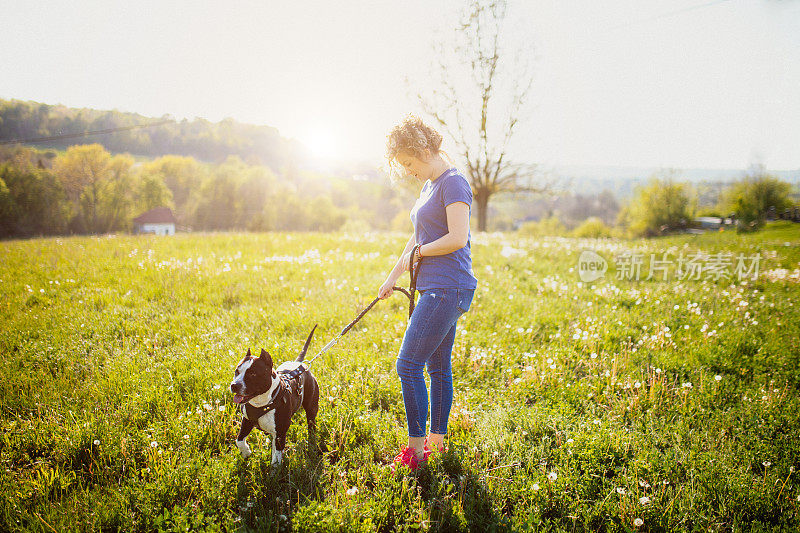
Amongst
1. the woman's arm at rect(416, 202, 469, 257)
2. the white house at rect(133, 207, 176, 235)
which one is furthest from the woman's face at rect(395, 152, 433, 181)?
the white house at rect(133, 207, 176, 235)

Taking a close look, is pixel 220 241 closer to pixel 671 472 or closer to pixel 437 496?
pixel 437 496

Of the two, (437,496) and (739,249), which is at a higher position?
(739,249)

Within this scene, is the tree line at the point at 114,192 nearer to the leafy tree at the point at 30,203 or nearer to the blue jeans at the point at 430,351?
the leafy tree at the point at 30,203

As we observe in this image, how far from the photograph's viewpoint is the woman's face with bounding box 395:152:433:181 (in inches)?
116

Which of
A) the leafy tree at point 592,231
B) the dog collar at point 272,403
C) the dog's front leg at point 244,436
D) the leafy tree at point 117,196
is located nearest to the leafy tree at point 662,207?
the leafy tree at point 592,231

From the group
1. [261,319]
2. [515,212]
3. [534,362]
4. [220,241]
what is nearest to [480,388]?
[534,362]

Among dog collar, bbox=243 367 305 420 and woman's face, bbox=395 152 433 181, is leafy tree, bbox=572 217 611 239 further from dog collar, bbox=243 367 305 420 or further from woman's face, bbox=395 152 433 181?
dog collar, bbox=243 367 305 420

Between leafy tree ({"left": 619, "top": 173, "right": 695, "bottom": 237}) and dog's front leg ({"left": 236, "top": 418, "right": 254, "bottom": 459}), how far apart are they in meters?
53.1

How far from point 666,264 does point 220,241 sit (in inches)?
594

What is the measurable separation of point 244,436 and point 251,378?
2.20ft

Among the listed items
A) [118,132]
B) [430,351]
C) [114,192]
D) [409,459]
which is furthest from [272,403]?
[114,192]

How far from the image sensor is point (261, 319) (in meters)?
6.00

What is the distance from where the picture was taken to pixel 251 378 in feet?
8.96
